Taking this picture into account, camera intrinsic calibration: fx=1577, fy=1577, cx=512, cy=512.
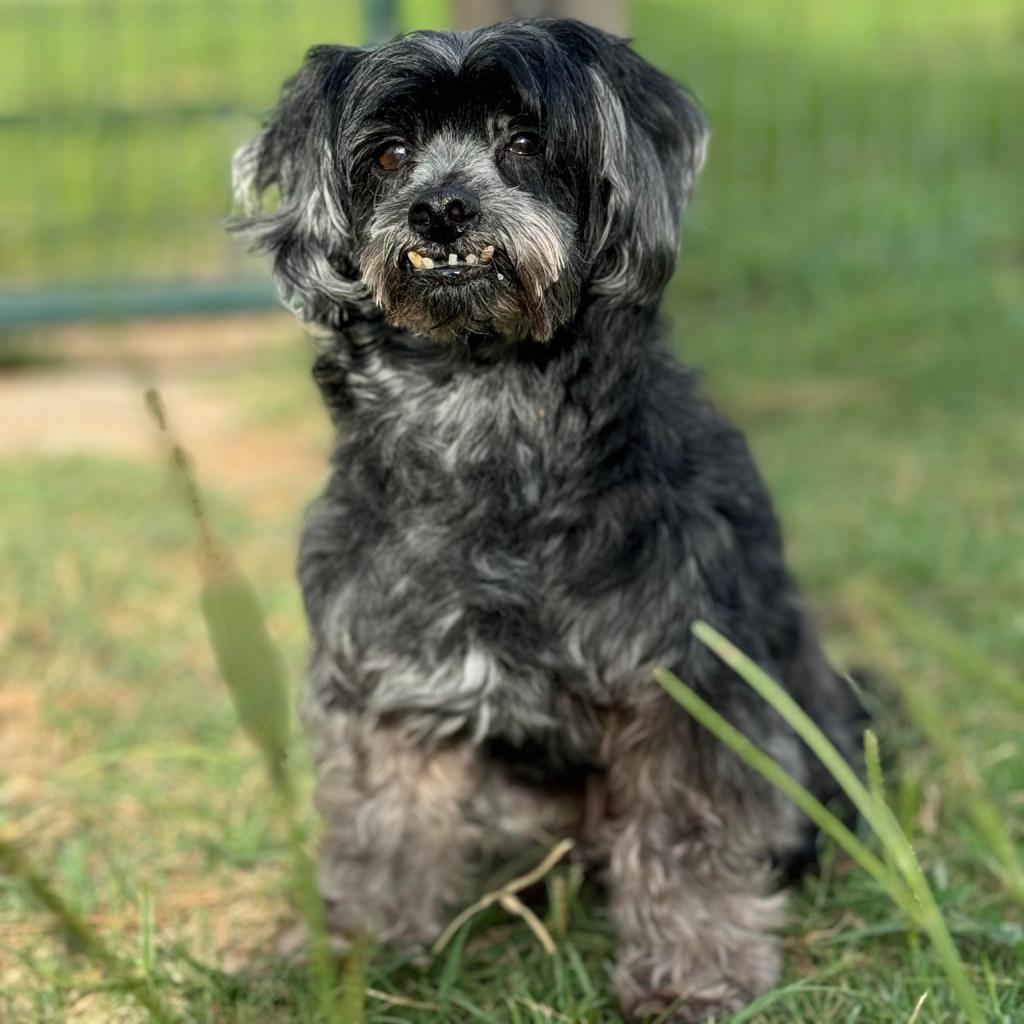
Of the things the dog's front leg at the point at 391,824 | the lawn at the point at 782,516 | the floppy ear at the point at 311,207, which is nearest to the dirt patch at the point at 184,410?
the lawn at the point at 782,516

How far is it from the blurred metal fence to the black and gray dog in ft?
17.2

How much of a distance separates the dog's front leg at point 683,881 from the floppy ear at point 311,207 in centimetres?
95

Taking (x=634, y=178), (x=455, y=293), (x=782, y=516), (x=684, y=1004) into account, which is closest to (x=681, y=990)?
(x=684, y=1004)

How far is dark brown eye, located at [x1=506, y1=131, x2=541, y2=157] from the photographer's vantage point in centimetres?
265

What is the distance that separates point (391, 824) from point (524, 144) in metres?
1.33

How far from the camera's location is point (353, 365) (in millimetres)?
2883

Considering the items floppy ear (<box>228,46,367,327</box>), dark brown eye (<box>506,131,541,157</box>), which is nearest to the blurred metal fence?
floppy ear (<box>228,46,367,327</box>)

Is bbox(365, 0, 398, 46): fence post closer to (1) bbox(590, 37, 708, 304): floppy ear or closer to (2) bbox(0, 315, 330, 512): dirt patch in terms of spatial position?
(2) bbox(0, 315, 330, 512): dirt patch

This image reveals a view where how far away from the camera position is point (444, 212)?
2.52 m

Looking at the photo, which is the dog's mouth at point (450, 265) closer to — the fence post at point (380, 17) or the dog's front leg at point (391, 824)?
the dog's front leg at point (391, 824)

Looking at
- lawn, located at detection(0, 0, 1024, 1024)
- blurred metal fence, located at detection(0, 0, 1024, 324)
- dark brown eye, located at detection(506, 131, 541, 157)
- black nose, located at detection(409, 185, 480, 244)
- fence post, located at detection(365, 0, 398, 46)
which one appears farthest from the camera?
blurred metal fence, located at detection(0, 0, 1024, 324)

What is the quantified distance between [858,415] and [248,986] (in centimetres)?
434

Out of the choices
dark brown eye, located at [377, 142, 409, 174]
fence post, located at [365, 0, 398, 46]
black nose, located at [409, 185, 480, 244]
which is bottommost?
fence post, located at [365, 0, 398, 46]

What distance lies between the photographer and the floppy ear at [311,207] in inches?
108
